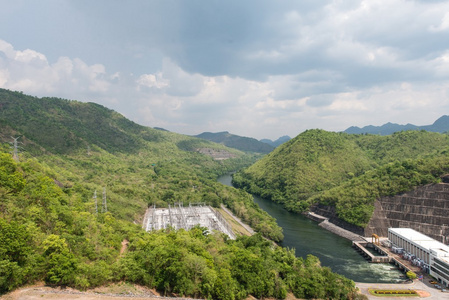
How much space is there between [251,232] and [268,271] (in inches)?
1185

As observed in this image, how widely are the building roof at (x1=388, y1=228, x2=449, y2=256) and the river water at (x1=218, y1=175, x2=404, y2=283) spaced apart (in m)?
7.62

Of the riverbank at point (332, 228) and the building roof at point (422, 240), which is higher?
the building roof at point (422, 240)

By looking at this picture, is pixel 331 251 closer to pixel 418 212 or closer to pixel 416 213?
pixel 416 213

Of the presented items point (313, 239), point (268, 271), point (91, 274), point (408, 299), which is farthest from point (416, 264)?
point (91, 274)

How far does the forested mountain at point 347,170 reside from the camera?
245 feet

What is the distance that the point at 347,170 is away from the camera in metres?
113

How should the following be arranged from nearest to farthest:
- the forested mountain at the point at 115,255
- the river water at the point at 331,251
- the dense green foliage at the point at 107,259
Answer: the dense green foliage at the point at 107,259
the forested mountain at the point at 115,255
the river water at the point at 331,251

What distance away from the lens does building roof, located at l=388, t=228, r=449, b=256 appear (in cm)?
5072

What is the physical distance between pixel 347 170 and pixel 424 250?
6358 centimetres

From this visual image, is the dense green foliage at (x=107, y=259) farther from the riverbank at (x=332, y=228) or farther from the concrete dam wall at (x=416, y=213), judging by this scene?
the concrete dam wall at (x=416, y=213)

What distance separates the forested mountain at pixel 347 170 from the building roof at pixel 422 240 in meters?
8.90

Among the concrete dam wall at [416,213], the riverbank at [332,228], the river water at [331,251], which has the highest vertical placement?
the concrete dam wall at [416,213]

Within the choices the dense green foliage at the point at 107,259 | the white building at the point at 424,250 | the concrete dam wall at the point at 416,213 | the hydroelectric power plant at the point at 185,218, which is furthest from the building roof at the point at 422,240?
the hydroelectric power plant at the point at 185,218

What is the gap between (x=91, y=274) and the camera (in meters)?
24.2
